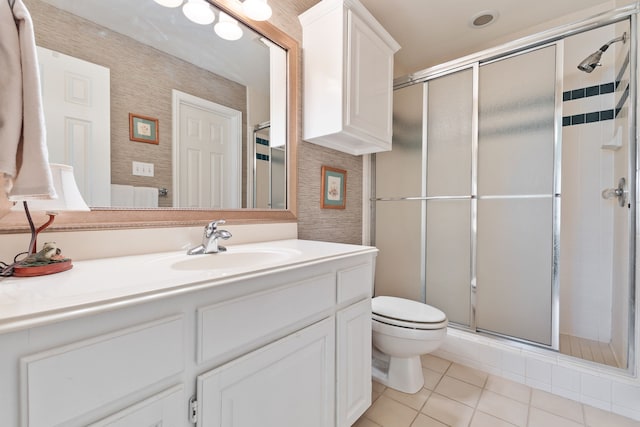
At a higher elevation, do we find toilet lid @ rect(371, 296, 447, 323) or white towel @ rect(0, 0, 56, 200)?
white towel @ rect(0, 0, 56, 200)

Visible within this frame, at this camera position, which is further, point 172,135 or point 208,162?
point 208,162

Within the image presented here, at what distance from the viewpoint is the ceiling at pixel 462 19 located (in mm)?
1897

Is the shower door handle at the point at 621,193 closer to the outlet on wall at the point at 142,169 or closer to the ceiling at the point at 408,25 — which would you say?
the ceiling at the point at 408,25

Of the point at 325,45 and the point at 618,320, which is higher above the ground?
the point at 325,45

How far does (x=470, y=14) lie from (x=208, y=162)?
2102 millimetres

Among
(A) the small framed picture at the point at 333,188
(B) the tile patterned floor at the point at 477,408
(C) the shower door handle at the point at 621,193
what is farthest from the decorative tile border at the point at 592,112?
(B) the tile patterned floor at the point at 477,408

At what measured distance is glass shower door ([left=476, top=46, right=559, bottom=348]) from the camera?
66.0 inches

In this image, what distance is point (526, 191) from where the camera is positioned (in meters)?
1.74

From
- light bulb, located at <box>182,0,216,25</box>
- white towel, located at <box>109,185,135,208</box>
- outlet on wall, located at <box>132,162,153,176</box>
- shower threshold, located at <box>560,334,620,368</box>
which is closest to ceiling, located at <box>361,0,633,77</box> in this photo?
light bulb, located at <box>182,0,216,25</box>

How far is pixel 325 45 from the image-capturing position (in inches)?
62.3

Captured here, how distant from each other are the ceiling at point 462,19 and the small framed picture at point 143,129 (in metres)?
1.60

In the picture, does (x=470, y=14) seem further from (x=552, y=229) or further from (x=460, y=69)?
(x=552, y=229)

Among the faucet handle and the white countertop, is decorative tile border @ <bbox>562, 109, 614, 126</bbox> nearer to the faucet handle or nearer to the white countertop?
the white countertop

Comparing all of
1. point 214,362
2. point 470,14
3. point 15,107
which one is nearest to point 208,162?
point 15,107
